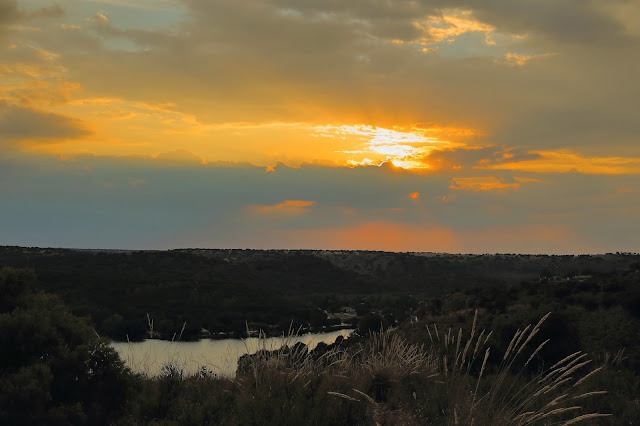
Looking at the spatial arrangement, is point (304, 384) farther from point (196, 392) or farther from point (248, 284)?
point (248, 284)

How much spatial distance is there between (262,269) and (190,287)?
110ft

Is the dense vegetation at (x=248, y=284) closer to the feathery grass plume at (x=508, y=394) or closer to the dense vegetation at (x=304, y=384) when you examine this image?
the dense vegetation at (x=304, y=384)

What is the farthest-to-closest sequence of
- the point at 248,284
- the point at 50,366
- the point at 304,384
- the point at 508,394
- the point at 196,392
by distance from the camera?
the point at 248,284
the point at 196,392
the point at 508,394
the point at 304,384
the point at 50,366

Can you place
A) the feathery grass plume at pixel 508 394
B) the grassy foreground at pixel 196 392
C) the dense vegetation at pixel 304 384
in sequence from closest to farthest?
the feathery grass plume at pixel 508 394 < the dense vegetation at pixel 304 384 < the grassy foreground at pixel 196 392

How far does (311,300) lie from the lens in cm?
7556

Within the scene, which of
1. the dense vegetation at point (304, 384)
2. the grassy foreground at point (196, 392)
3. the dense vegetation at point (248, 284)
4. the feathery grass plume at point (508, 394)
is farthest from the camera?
the dense vegetation at point (248, 284)

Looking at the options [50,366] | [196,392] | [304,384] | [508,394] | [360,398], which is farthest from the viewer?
[196,392]

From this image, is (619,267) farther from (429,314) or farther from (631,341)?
(631,341)

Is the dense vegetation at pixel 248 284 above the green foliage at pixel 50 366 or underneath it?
underneath

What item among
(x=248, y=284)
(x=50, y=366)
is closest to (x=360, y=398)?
(x=50, y=366)

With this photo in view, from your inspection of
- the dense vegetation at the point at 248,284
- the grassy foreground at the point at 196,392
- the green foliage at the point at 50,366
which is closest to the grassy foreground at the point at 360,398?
the grassy foreground at the point at 196,392

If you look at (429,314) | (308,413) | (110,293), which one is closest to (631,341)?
(429,314)

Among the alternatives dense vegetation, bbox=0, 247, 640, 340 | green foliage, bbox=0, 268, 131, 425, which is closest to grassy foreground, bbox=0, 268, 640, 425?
green foliage, bbox=0, 268, 131, 425

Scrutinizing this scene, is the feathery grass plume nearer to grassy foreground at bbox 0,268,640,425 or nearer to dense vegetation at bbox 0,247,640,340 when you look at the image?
grassy foreground at bbox 0,268,640,425
